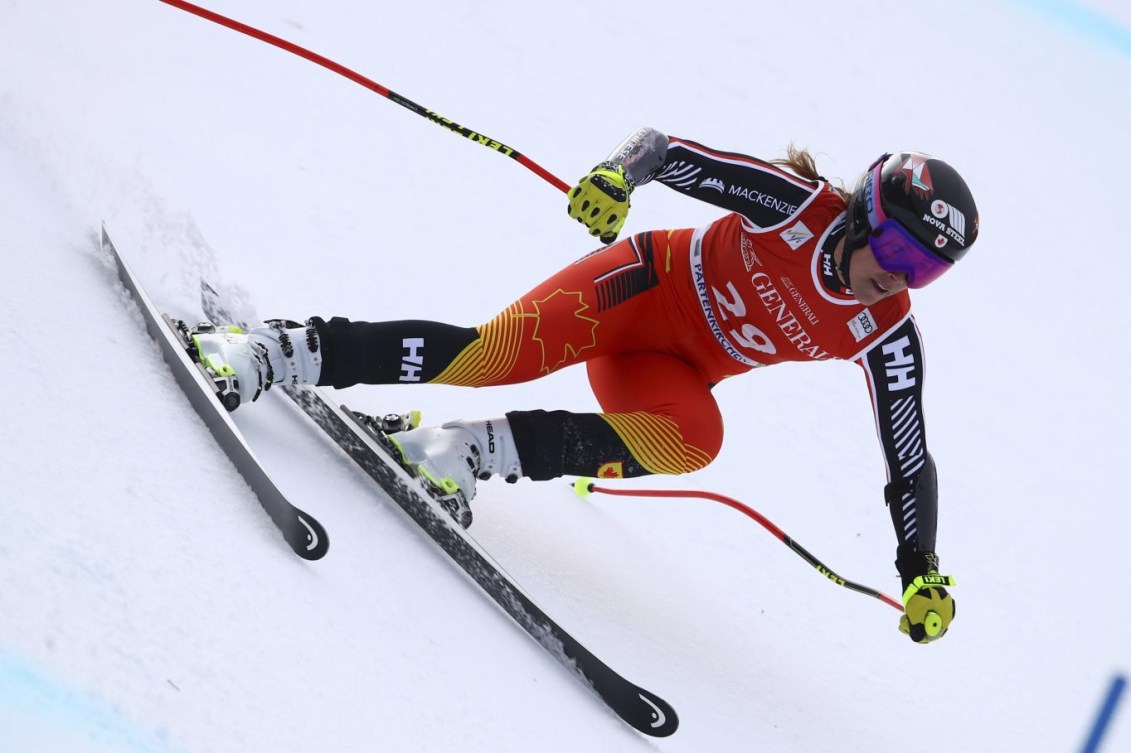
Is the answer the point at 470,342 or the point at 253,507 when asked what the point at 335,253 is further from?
the point at 253,507

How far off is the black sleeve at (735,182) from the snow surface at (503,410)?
0.92 m

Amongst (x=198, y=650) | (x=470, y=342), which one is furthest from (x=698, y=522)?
(x=198, y=650)

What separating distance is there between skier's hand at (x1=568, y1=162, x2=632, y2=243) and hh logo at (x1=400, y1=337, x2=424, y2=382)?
428 millimetres

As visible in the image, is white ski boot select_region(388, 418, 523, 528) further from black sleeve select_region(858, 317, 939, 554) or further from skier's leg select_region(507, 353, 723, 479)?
black sleeve select_region(858, 317, 939, 554)

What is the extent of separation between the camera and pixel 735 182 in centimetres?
243

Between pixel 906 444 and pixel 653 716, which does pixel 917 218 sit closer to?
pixel 906 444

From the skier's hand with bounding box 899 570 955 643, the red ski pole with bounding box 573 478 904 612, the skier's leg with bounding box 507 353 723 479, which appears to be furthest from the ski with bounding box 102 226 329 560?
the red ski pole with bounding box 573 478 904 612

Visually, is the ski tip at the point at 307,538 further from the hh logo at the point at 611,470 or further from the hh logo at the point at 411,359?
the hh logo at the point at 611,470

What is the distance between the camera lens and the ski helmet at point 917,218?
A: 2225mm

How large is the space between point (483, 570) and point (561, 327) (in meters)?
0.60

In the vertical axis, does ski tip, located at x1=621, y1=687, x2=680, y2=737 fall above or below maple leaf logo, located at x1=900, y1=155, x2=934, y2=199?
below

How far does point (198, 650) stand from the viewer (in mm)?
1454

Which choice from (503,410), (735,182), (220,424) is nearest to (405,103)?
(735,182)

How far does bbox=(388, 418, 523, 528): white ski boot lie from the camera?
231 cm
